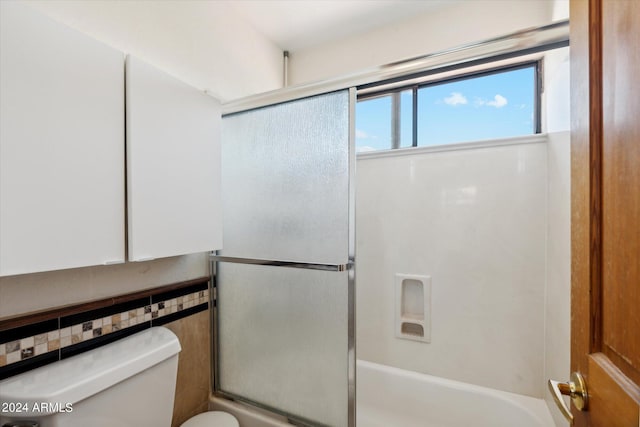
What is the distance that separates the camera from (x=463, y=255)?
6.00 ft

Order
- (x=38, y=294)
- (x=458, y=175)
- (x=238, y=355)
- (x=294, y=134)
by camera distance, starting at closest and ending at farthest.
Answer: (x=38, y=294) < (x=294, y=134) < (x=238, y=355) < (x=458, y=175)

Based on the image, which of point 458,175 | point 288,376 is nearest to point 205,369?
point 288,376

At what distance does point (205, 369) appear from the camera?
1534 mm

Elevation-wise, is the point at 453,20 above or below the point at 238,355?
above

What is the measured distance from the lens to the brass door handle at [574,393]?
58 cm

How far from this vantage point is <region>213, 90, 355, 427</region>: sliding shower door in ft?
3.92

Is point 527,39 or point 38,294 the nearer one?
point 527,39

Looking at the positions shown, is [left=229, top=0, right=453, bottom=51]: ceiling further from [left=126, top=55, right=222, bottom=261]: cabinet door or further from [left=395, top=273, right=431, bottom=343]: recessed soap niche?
[left=395, top=273, right=431, bottom=343]: recessed soap niche

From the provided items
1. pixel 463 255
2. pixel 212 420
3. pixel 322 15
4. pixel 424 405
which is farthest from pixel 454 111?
pixel 212 420

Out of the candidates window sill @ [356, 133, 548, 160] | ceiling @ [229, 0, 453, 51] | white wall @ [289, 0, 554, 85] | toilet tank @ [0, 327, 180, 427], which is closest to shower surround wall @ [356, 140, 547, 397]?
window sill @ [356, 133, 548, 160]

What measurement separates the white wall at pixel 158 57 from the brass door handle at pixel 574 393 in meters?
1.42

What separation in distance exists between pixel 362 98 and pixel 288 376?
76.8 inches

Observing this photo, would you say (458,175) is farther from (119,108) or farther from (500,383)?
(119,108)

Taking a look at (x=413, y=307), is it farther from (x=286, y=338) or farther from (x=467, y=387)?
(x=286, y=338)
